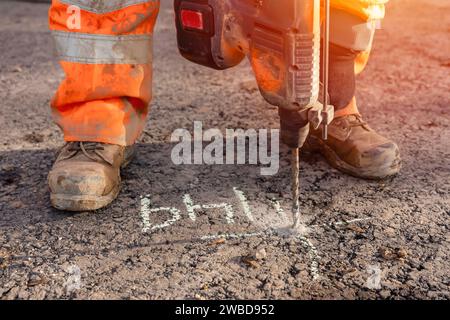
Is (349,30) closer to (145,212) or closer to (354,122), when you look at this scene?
(354,122)

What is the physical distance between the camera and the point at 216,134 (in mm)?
2721

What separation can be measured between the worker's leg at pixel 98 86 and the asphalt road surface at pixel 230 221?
12 cm

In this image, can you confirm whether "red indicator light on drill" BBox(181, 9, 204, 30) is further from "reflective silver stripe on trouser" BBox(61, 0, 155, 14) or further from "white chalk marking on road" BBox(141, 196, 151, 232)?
"white chalk marking on road" BBox(141, 196, 151, 232)

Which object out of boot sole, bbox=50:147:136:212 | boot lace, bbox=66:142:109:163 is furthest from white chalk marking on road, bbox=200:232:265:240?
boot lace, bbox=66:142:109:163

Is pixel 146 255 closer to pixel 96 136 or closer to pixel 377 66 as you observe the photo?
pixel 96 136

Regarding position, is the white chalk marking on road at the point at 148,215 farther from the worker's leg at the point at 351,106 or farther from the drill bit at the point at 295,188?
the worker's leg at the point at 351,106

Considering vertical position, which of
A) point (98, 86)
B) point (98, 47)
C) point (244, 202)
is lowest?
point (244, 202)

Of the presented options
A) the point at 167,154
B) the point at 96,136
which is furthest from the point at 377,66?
the point at 96,136

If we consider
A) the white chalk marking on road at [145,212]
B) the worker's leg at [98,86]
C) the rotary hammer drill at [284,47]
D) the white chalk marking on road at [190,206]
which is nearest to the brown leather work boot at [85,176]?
the worker's leg at [98,86]

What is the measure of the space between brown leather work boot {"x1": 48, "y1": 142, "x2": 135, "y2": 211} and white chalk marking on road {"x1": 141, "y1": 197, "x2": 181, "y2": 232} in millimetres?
116

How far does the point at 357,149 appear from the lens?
7.70ft

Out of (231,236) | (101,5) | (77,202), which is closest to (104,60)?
(101,5)

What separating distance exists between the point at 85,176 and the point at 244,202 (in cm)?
54

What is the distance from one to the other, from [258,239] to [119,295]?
472 mm
